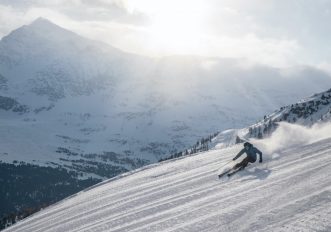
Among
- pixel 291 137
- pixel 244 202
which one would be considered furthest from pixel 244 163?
pixel 244 202

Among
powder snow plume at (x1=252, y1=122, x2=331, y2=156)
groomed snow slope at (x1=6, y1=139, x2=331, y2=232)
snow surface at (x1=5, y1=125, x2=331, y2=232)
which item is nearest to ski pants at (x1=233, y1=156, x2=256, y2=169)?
snow surface at (x1=5, y1=125, x2=331, y2=232)

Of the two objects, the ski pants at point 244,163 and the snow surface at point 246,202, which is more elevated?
the ski pants at point 244,163

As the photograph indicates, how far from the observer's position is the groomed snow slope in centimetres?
1630

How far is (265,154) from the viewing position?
98.8 feet

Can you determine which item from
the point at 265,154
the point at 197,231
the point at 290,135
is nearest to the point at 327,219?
the point at 197,231

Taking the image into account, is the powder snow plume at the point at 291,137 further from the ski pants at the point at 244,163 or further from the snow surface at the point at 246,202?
the ski pants at the point at 244,163

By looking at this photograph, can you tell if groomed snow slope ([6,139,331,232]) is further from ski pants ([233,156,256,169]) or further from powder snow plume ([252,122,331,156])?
powder snow plume ([252,122,331,156])

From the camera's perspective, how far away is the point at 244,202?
19266mm

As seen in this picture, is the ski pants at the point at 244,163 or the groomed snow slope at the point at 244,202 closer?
the groomed snow slope at the point at 244,202

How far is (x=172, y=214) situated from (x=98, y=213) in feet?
33.3

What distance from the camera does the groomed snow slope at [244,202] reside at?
16297 mm

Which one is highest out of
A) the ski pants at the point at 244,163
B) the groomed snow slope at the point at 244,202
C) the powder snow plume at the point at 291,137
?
the powder snow plume at the point at 291,137

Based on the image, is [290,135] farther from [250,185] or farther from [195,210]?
[195,210]

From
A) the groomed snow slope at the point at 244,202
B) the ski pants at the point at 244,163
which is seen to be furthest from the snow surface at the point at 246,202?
the ski pants at the point at 244,163
